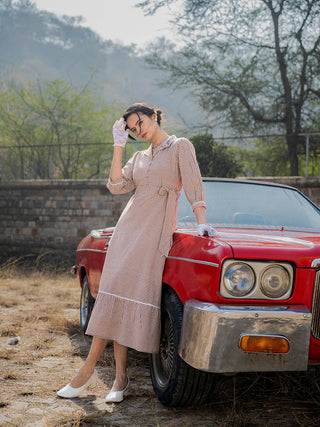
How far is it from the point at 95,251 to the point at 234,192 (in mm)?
1317

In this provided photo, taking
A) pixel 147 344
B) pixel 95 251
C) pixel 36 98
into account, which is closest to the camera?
pixel 147 344

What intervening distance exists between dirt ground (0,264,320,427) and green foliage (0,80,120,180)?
1470 cm

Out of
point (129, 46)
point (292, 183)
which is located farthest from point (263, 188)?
point (129, 46)

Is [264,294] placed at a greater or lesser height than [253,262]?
lesser

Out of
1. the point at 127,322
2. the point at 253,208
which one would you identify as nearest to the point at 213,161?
the point at 253,208

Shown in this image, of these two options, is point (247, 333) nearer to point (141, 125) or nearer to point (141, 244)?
point (141, 244)

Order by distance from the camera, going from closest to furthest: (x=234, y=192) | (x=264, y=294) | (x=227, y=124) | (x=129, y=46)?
1. (x=264, y=294)
2. (x=234, y=192)
3. (x=227, y=124)
4. (x=129, y=46)

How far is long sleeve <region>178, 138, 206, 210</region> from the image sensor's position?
3205mm

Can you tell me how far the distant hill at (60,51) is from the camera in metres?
84.6

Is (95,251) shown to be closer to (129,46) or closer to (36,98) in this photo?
(36,98)

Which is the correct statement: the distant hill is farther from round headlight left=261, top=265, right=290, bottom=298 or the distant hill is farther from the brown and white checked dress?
round headlight left=261, top=265, right=290, bottom=298

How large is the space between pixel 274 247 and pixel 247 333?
48 centimetres

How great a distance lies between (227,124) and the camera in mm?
16641

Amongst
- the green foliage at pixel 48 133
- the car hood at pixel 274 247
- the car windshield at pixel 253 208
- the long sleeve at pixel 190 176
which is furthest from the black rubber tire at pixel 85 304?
the green foliage at pixel 48 133
